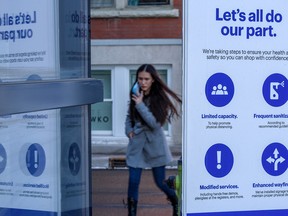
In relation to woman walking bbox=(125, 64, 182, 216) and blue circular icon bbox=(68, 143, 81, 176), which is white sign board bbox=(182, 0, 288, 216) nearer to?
blue circular icon bbox=(68, 143, 81, 176)

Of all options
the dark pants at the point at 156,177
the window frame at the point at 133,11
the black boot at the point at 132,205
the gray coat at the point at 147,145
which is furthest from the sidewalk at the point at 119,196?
the window frame at the point at 133,11


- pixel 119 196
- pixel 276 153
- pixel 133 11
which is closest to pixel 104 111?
pixel 133 11

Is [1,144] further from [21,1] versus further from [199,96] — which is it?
[199,96]

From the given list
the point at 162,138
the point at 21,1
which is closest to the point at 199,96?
the point at 21,1

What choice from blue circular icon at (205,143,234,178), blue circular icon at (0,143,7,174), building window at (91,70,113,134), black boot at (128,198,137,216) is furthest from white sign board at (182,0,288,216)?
building window at (91,70,113,134)

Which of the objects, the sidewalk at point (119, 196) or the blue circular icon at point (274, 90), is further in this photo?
the sidewalk at point (119, 196)

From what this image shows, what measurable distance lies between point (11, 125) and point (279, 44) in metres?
1.26

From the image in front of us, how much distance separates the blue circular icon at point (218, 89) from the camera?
2896 mm

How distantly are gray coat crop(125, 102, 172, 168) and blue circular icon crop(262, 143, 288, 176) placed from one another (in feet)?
10.9

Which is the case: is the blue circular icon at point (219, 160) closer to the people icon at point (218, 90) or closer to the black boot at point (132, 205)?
the people icon at point (218, 90)

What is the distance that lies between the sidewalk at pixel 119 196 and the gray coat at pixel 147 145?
1449 mm

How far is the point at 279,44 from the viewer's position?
298cm

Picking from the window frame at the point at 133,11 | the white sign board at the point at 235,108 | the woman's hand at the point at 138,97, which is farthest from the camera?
the window frame at the point at 133,11

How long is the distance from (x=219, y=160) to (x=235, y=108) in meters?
0.24
